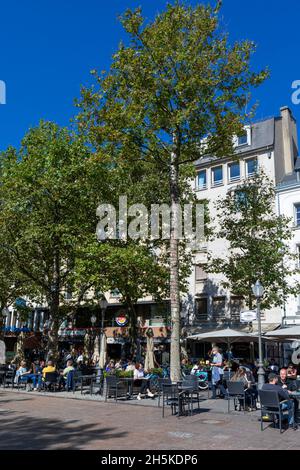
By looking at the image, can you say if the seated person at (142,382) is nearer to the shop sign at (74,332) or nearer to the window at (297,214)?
the window at (297,214)

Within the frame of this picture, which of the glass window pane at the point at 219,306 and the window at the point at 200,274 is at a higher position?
the window at the point at 200,274

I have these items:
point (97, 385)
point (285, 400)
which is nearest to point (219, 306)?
point (97, 385)

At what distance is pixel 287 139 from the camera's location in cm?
3500

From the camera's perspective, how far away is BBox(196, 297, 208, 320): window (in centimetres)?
3481

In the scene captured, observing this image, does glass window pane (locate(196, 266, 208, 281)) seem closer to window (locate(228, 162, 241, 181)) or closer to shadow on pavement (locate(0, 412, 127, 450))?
window (locate(228, 162, 241, 181))

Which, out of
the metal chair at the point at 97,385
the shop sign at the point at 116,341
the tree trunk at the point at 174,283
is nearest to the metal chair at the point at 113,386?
the metal chair at the point at 97,385

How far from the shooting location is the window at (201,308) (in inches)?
1371

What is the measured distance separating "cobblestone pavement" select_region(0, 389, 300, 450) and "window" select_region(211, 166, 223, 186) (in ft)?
75.7

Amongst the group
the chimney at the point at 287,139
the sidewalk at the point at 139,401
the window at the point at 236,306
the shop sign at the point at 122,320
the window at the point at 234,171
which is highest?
the chimney at the point at 287,139

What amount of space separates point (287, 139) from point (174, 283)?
21.3 metres

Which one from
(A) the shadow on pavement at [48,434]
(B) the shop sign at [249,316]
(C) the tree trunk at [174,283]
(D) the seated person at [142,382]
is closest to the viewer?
(A) the shadow on pavement at [48,434]

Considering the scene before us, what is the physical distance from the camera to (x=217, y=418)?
42.1 feet

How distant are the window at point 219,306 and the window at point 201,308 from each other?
0.92m

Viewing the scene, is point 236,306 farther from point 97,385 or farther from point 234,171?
point 97,385
